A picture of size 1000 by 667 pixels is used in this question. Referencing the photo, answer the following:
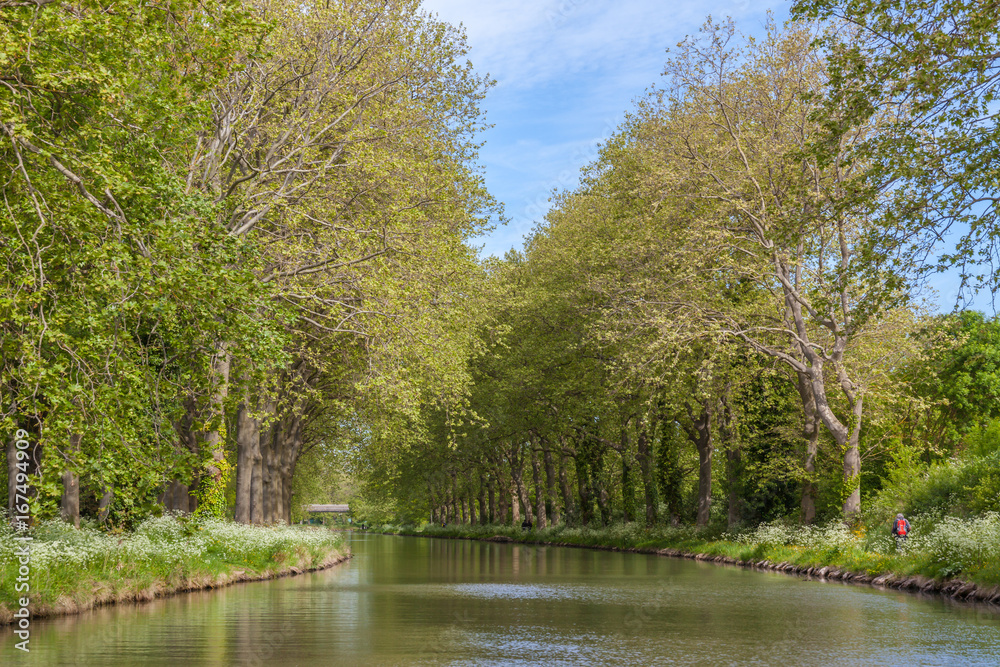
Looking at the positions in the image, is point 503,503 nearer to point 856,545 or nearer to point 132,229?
point 856,545

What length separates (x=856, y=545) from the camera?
28609mm

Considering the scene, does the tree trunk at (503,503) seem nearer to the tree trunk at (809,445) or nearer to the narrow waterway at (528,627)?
the tree trunk at (809,445)

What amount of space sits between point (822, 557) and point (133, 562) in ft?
69.6

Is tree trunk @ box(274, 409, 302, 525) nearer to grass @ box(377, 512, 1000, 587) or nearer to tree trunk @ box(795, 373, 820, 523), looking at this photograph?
grass @ box(377, 512, 1000, 587)

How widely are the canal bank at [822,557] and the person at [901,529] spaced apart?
0.39 meters

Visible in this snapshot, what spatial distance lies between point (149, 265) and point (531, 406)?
43.2m

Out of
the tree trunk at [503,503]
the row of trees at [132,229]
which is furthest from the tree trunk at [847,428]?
the tree trunk at [503,503]

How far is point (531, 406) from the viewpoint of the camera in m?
55.0

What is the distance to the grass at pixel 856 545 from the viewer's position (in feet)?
69.2

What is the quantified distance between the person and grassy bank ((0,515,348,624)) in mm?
18063

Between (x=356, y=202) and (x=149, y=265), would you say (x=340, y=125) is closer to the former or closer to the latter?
(x=356, y=202)

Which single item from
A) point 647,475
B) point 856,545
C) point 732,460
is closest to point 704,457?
point 732,460

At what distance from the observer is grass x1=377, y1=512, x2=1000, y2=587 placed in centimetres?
2109

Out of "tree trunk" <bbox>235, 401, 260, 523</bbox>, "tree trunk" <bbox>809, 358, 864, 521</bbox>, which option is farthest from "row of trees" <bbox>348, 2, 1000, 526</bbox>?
"tree trunk" <bbox>235, 401, 260, 523</bbox>
